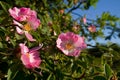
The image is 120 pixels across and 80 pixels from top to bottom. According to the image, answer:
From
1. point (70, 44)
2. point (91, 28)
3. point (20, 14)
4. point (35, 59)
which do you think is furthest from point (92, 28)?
point (35, 59)

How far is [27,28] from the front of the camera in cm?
159

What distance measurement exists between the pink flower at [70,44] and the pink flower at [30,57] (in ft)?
0.37

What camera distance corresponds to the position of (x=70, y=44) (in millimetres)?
1713

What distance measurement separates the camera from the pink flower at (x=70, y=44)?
1.56m

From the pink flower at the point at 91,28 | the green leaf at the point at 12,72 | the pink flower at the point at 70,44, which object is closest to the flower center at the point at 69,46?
the pink flower at the point at 70,44

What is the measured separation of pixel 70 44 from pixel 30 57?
316 millimetres

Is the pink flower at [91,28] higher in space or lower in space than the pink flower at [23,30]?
lower

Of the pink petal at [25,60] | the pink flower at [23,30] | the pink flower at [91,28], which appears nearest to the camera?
the pink petal at [25,60]

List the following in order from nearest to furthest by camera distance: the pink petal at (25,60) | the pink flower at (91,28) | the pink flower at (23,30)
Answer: the pink petal at (25,60), the pink flower at (23,30), the pink flower at (91,28)

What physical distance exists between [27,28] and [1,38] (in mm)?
140

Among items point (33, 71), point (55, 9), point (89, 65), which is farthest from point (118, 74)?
point (55, 9)

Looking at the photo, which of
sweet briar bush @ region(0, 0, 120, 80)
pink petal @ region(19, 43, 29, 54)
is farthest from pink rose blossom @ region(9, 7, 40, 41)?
pink petal @ region(19, 43, 29, 54)

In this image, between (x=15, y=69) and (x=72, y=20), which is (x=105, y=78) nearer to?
(x=15, y=69)

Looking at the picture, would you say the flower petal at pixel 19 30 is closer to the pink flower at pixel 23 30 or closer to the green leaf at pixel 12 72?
the pink flower at pixel 23 30
